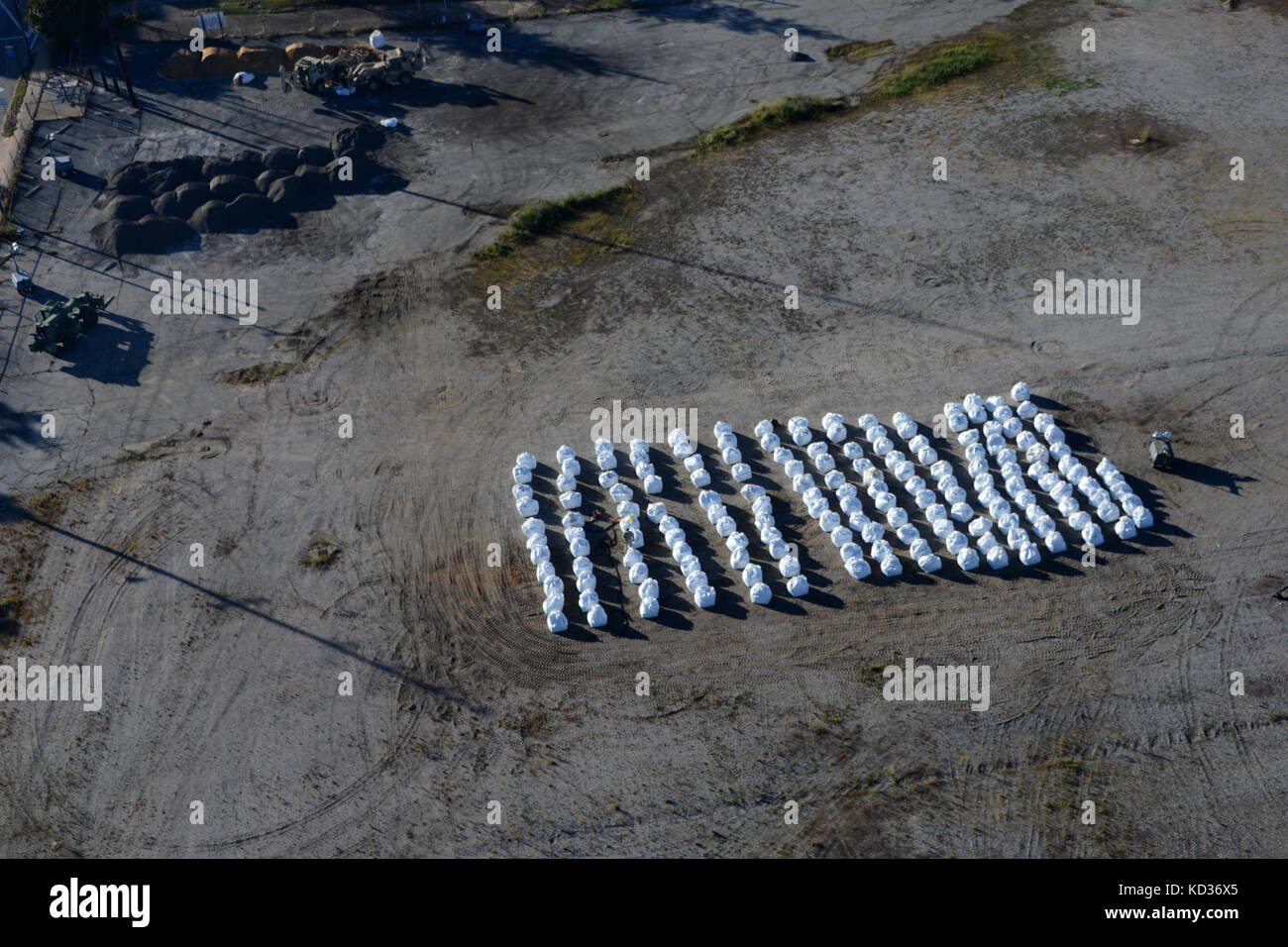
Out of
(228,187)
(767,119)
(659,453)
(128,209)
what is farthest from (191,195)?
(767,119)

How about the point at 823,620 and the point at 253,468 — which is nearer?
the point at 823,620

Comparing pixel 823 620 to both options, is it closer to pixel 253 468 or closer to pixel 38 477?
pixel 253 468

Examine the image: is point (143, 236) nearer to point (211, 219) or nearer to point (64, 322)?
point (211, 219)

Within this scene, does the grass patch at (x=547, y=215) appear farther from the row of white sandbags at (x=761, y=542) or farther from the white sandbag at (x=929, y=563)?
the white sandbag at (x=929, y=563)

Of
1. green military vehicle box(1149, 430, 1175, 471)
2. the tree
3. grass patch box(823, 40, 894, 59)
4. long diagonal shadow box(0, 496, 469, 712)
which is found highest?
the tree

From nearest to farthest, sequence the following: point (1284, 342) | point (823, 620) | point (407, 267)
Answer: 1. point (823, 620)
2. point (1284, 342)
3. point (407, 267)

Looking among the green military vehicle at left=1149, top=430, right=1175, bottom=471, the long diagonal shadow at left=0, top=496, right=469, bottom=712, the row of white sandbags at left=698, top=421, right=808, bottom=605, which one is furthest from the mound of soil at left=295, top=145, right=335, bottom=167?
the green military vehicle at left=1149, top=430, right=1175, bottom=471

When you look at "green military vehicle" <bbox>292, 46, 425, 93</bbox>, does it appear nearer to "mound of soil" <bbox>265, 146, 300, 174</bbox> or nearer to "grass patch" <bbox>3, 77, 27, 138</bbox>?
"mound of soil" <bbox>265, 146, 300, 174</bbox>

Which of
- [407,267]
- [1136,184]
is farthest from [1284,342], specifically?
[407,267]
